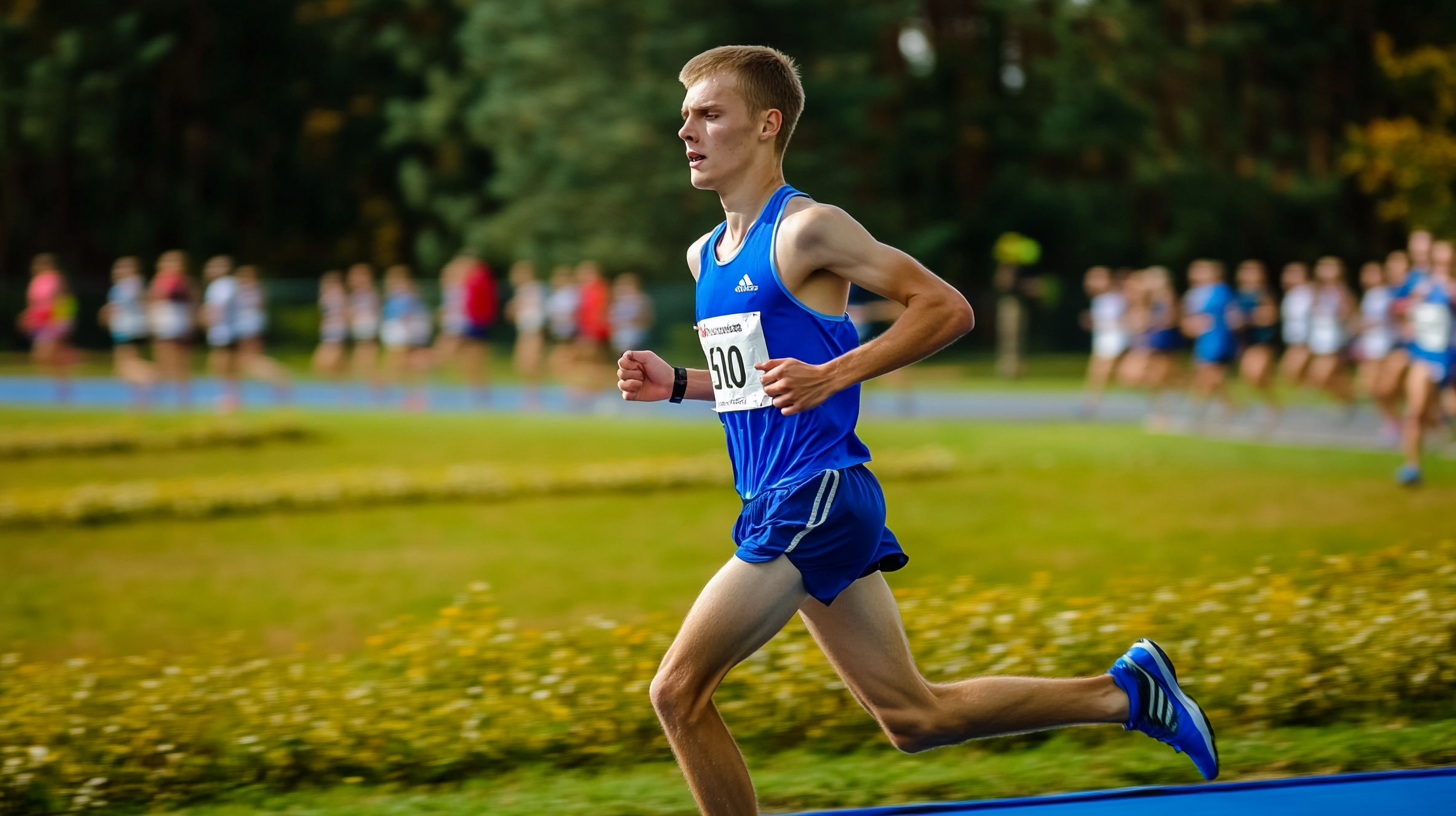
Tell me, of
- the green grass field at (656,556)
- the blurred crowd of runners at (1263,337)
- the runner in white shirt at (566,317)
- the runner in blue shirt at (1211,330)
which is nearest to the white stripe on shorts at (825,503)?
the green grass field at (656,556)

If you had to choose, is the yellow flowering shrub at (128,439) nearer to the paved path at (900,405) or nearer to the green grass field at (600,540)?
the green grass field at (600,540)

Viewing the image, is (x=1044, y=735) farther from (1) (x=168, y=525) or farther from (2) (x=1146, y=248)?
(2) (x=1146, y=248)

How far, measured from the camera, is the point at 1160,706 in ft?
15.4

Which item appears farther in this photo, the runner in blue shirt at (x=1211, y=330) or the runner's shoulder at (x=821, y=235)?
the runner in blue shirt at (x=1211, y=330)

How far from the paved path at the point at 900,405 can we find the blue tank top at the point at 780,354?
49.3ft

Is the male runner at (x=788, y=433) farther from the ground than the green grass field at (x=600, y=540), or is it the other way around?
the male runner at (x=788, y=433)

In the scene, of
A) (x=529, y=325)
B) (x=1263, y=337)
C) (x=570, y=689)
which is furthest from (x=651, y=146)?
(x=570, y=689)

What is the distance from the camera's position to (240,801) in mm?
5922

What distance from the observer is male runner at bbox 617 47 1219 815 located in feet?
13.5

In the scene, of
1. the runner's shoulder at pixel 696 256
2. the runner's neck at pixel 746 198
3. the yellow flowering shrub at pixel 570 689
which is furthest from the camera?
the yellow flowering shrub at pixel 570 689

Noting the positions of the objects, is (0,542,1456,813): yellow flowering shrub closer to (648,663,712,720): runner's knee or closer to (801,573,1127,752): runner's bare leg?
(801,573,1127,752): runner's bare leg

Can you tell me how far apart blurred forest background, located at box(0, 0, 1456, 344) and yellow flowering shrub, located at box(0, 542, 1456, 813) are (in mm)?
32592

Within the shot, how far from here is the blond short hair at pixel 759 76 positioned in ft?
14.1

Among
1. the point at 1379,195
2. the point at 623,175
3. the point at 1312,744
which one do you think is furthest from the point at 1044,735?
the point at 1379,195
